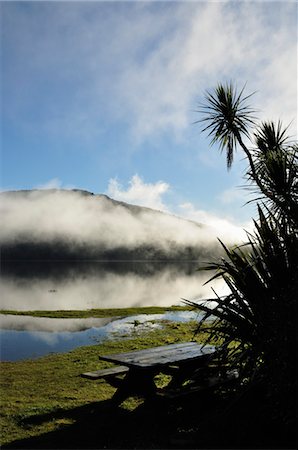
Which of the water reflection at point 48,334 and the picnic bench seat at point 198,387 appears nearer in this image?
the picnic bench seat at point 198,387

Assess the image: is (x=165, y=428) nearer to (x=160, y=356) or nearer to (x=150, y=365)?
(x=150, y=365)

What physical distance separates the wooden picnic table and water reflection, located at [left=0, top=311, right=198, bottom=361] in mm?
10280

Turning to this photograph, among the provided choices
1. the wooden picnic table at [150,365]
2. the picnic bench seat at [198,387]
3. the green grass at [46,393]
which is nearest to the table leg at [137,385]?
the wooden picnic table at [150,365]

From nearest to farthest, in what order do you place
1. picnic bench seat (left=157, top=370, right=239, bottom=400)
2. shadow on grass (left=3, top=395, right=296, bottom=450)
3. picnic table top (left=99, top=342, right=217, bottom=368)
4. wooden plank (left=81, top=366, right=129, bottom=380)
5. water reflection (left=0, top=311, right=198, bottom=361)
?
shadow on grass (left=3, top=395, right=296, bottom=450) < picnic bench seat (left=157, top=370, right=239, bottom=400) < picnic table top (left=99, top=342, right=217, bottom=368) < wooden plank (left=81, top=366, right=129, bottom=380) < water reflection (left=0, top=311, right=198, bottom=361)

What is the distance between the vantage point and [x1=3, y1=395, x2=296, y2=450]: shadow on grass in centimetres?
565

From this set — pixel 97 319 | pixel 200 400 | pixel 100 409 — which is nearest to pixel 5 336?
pixel 97 319

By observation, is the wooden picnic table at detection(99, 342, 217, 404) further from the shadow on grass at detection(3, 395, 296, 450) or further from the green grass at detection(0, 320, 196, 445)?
the green grass at detection(0, 320, 196, 445)

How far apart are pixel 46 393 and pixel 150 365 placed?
3.92 metres

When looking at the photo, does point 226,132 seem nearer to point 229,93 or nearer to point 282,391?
point 229,93

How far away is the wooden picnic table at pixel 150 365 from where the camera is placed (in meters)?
7.10

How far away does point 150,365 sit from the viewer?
270 inches

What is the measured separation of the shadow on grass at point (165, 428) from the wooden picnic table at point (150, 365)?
1.06ft

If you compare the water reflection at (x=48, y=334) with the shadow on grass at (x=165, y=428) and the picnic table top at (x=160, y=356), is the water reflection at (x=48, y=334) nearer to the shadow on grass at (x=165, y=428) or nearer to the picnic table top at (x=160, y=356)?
Answer: the picnic table top at (x=160, y=356)

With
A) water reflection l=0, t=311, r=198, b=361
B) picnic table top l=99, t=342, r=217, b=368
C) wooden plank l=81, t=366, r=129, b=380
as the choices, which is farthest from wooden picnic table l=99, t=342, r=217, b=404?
water reflection l=0, t=311, r=198, b=361
